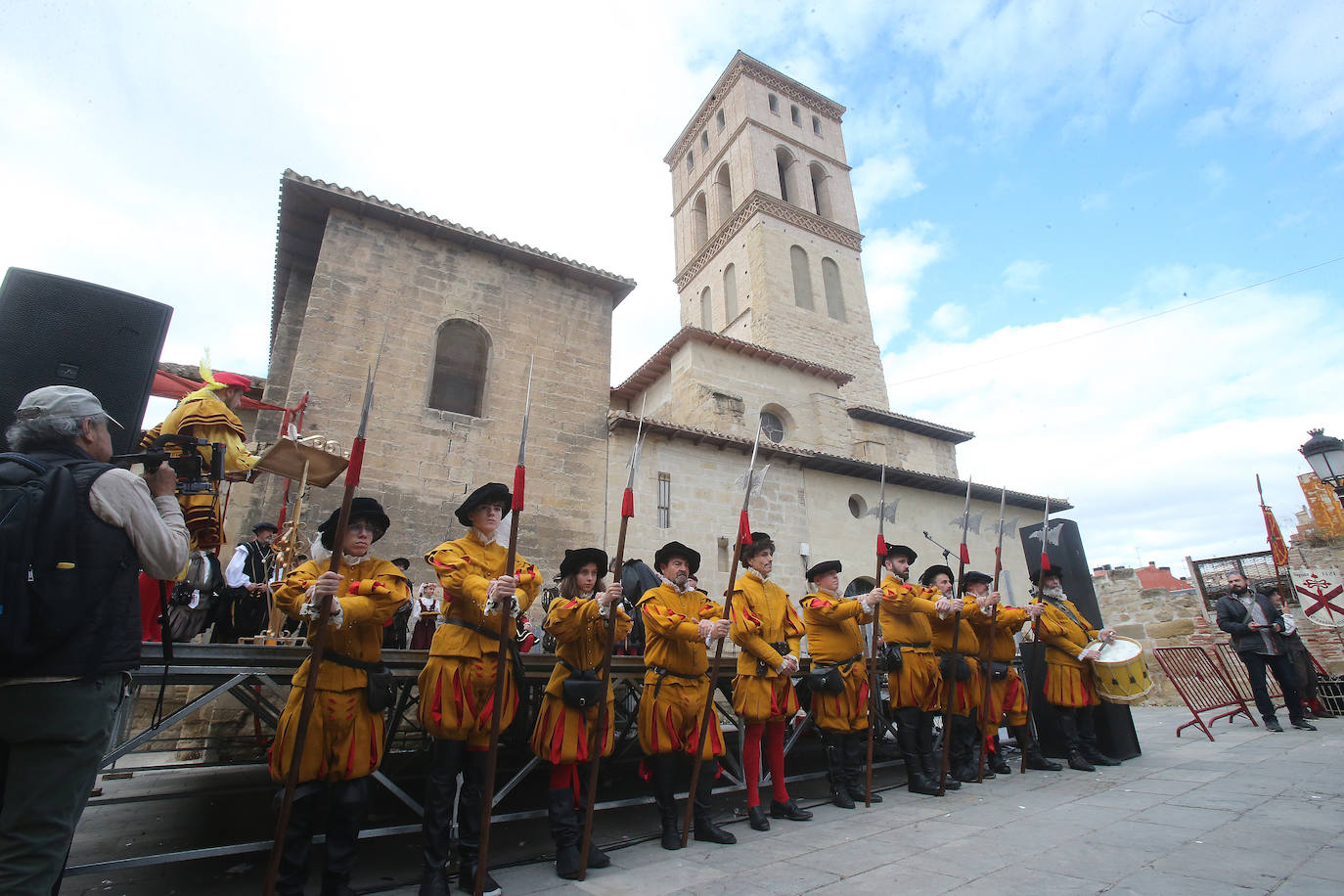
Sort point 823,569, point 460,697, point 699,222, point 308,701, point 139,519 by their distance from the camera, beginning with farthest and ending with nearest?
point 699,222 → point 823,569 → point 460,697 → point 308,701 → point 139,519

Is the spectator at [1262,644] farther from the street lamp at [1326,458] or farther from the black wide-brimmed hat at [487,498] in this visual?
the black wide-brimmed hat at [487,498]

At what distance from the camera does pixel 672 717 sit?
437 centimetres

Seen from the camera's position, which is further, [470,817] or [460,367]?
[460,367]

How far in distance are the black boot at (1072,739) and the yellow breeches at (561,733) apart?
17.8 feet

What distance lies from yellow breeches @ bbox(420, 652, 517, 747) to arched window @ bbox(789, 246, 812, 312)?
23.2m

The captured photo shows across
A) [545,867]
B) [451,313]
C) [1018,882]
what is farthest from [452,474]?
[1018,882]

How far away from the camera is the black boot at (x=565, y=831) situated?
3646mm

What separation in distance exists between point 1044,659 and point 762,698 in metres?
4.35

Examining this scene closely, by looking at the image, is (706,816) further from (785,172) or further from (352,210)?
(785,172)

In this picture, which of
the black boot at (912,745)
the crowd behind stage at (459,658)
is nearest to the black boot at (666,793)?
the crowd behind stage at (459,658)

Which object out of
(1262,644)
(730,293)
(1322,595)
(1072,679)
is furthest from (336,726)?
(730,293)


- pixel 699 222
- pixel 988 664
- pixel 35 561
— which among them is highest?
pixel 699 222

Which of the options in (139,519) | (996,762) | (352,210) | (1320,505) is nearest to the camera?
(139,519)

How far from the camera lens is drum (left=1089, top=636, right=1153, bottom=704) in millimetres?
6266
